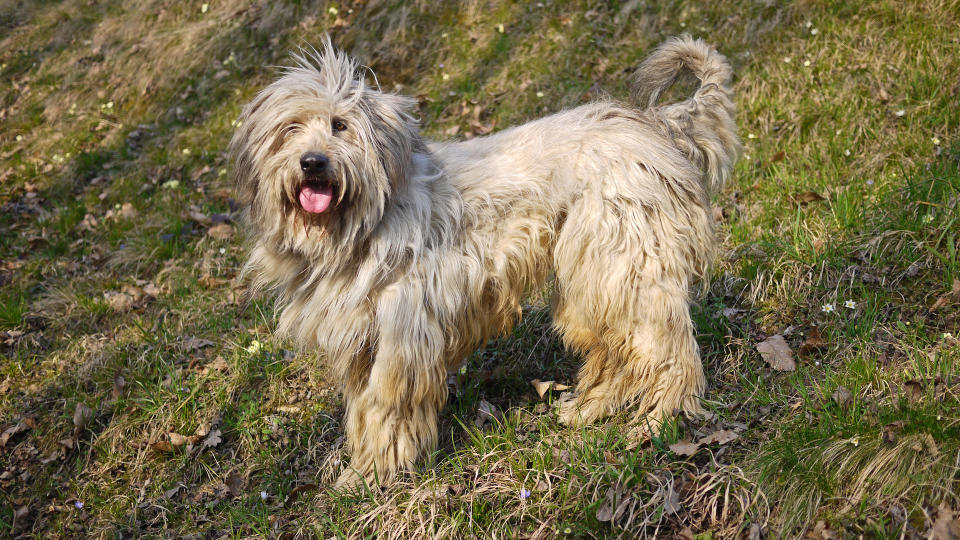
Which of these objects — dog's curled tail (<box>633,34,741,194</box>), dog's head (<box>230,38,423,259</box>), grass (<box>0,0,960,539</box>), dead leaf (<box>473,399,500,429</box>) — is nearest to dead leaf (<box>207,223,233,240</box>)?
grass (<box>0,0,960,539</box>)

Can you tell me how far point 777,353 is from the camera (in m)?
3.70

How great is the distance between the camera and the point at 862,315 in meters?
3.76

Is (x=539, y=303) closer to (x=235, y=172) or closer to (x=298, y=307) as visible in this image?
(x=298, y=307)

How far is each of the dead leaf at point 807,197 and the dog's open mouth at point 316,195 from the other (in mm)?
3258

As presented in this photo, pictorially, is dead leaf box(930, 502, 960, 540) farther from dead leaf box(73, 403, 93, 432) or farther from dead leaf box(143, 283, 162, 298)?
dead leaf box(143, 283, 162, 298)

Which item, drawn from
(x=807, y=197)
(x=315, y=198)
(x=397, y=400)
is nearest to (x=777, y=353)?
(x=807, y=197)

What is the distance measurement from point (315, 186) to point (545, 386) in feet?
5.94

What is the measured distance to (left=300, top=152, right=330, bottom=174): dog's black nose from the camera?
306 cm

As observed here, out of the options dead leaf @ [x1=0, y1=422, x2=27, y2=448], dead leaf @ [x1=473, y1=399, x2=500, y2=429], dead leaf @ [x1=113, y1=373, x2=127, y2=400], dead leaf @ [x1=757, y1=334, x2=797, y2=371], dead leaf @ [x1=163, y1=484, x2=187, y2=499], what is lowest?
dead leaf @ [x1=163, y1=484, x2=187, y2=499]

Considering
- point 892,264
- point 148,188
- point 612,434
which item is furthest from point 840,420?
point 148,188

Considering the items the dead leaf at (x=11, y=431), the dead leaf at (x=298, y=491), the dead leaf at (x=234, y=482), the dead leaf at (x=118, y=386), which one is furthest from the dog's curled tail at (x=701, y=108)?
the dead leaf at (x=11, y=431)

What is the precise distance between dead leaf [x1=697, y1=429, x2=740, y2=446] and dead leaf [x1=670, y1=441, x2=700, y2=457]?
39 mm

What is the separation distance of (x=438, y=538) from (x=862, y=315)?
2496 millimetres

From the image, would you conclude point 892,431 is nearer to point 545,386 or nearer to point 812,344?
point 812,344
